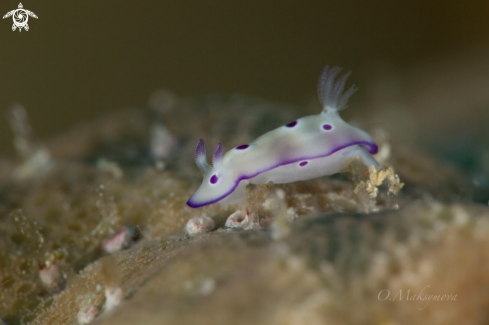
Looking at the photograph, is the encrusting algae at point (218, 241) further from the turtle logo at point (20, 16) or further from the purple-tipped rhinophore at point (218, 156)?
the turtle logo at point (20, 16)

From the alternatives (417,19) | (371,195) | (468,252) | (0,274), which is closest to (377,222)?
(468,252)

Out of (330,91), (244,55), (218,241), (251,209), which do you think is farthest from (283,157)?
(244,55)

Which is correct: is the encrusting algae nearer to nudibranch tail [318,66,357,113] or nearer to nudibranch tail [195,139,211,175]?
nudibranch tail [195,139,211,175]

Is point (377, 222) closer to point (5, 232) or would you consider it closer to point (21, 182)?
point (5, 232)

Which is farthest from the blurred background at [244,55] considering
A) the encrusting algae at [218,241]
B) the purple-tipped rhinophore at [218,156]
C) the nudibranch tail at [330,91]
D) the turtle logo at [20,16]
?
the purple-tipped rhinophore at [218,156]

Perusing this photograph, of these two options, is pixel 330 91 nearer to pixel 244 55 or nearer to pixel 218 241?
pixel 218 241

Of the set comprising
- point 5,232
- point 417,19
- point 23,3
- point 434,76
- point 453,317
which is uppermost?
point 23,3
